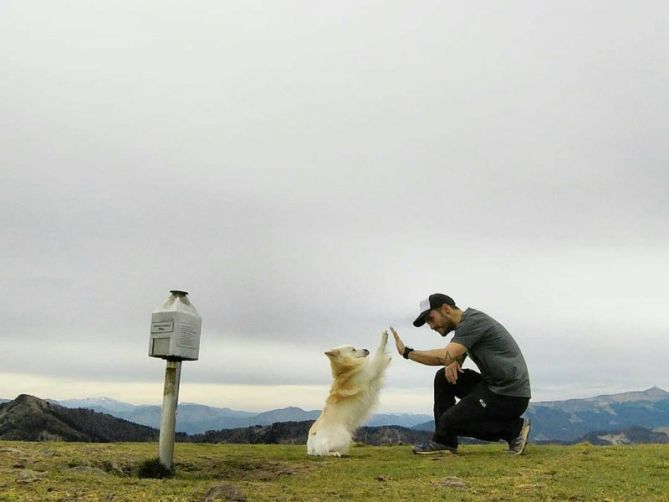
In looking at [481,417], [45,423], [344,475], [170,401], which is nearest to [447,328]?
[481,417]

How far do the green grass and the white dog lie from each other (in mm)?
347

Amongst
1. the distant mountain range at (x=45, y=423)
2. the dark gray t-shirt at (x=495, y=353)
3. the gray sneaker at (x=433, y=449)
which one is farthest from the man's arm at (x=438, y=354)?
the distant mountain range at (x=45, y=423)

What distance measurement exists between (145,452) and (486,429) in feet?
17.5

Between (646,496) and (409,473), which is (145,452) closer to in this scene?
(409,473)

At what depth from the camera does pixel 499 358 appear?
9062 millimetres

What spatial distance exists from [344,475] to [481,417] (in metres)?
2.67

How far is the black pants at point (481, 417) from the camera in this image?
9031 millimetres

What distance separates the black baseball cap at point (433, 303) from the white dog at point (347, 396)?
1.43m

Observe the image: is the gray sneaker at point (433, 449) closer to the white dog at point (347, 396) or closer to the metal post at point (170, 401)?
the white dog at point (347, 396)

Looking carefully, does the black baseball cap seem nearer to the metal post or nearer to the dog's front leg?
the dog's front leg

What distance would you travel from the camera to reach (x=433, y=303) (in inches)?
362

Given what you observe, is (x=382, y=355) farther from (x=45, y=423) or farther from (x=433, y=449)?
(x=45, y=423)

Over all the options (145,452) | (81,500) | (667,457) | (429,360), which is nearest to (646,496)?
(667,457)

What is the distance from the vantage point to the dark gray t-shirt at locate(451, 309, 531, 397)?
8984mm
